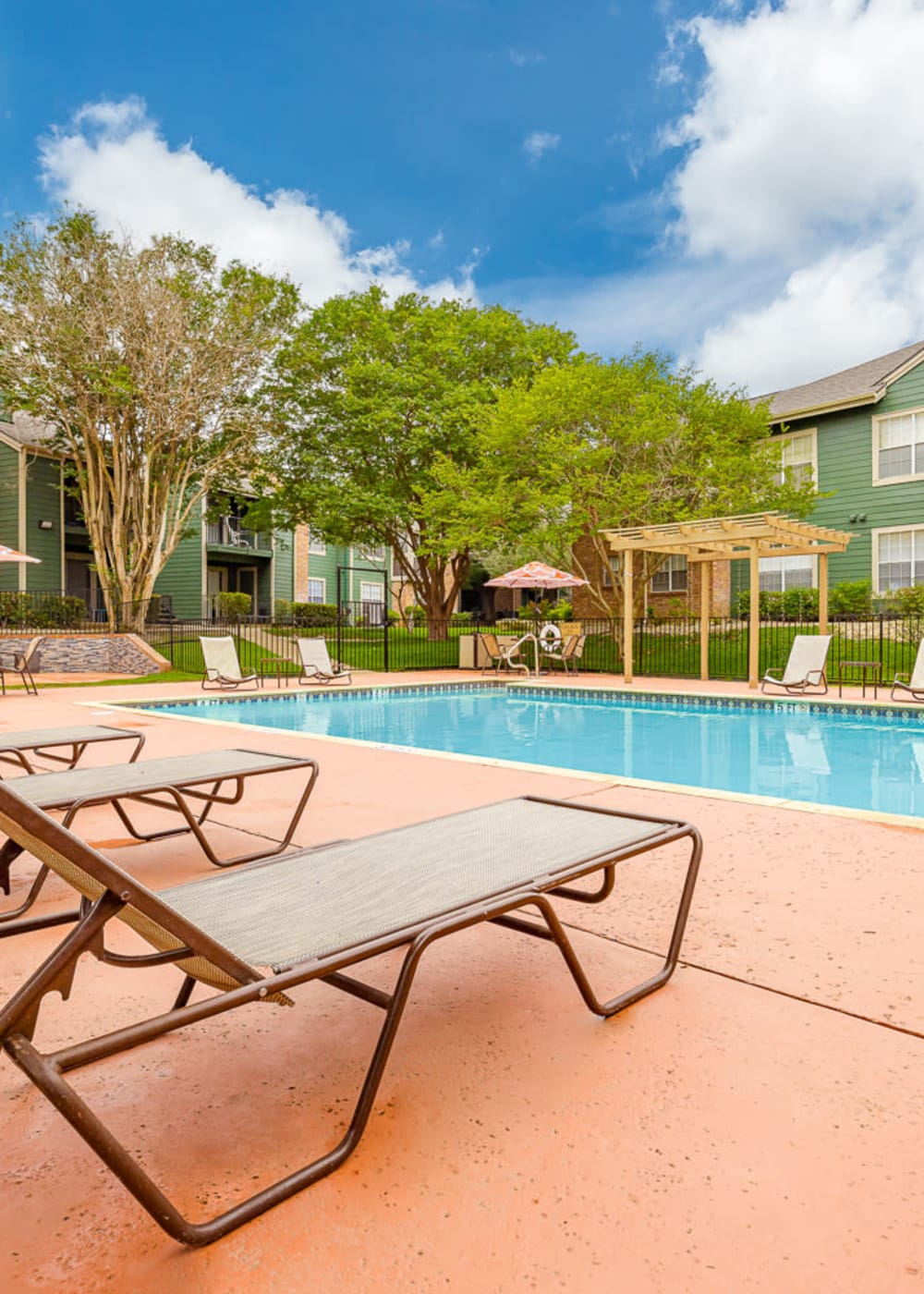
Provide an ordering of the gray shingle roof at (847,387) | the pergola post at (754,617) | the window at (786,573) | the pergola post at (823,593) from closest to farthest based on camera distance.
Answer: the pergola post at (754,617)
the pergola post at (823,593)
the gray shingle roof at (847,387)
the window at (786,573)

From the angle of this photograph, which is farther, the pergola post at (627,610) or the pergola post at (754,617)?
the pergola post at (627,610)

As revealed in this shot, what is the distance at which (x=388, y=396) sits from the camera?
773 inches

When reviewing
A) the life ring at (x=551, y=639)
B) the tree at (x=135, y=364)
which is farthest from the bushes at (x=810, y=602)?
the tree at (x=135, y=364)

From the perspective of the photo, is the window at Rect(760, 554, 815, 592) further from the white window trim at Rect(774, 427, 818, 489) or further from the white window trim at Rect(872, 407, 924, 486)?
the white window trim at Rect(872, 407, 924, 486)

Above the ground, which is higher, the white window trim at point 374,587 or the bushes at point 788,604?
the white window trim at point 374,587

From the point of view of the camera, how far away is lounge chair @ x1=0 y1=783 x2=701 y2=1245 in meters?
1.36

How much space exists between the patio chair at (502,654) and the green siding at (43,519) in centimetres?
1284

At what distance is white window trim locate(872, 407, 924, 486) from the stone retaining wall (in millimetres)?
16776

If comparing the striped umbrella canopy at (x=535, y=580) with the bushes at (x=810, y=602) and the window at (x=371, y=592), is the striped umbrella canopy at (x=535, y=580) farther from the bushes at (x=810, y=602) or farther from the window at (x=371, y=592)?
the window at (x=371, y=592)

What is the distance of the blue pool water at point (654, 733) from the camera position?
6.77 m

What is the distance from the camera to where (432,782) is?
214 inches

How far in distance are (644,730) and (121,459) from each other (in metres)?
14.6

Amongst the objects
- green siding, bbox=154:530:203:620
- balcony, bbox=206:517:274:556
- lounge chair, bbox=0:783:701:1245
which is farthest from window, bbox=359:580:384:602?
lounge chair, bbox=0:783:701:1245

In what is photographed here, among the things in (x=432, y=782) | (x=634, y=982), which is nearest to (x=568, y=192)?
(x=432, y=782)
